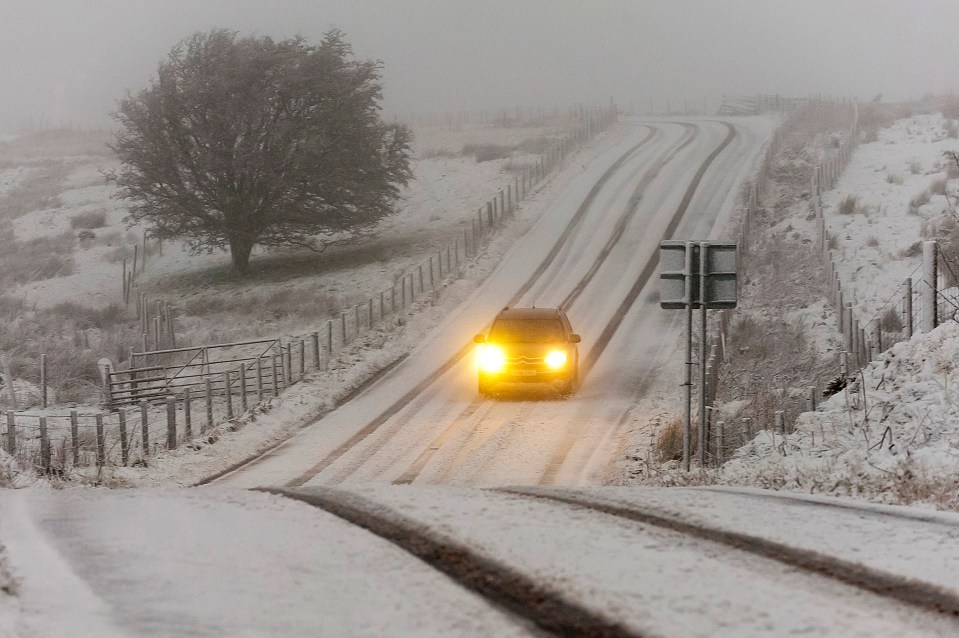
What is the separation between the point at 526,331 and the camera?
73.7 ft

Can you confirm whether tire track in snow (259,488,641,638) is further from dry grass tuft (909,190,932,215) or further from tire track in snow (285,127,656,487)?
dry grass tuft (909,190,932,215)

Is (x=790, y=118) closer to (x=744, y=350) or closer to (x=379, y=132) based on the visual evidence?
(x=379, y=132)

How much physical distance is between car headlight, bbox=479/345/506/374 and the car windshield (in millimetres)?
247

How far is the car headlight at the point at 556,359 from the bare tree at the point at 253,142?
72.6 ft

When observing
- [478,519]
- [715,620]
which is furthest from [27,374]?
[715,620]

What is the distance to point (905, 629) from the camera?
5.28 meters

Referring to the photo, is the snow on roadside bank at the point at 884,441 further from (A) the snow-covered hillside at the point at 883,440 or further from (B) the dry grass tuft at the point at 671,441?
(B) the dry grass tuft at the point at 671,441

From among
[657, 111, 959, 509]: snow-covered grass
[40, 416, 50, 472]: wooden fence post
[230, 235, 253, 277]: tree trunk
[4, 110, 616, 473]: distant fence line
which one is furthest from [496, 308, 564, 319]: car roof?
[230, 235, 253, 277]: tree trunk

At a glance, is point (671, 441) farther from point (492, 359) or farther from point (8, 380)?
point (8, 380)

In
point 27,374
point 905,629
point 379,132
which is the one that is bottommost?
point 27,374

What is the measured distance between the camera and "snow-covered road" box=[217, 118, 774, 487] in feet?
55.6

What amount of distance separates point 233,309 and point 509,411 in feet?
67.8

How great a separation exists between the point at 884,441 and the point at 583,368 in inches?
538

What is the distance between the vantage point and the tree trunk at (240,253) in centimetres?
4372
